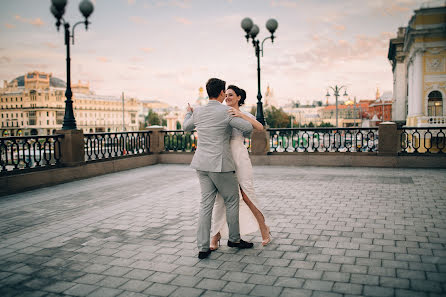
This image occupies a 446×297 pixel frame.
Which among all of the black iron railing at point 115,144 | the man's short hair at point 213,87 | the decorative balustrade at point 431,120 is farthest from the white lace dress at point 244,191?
the decorative balustrade at point 431,120

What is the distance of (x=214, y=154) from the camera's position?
4367 mm

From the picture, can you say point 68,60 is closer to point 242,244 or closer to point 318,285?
point 242,244

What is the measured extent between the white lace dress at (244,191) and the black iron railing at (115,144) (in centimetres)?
799

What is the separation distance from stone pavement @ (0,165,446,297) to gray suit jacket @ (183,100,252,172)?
3.80 feet

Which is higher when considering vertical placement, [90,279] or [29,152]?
[29,152]

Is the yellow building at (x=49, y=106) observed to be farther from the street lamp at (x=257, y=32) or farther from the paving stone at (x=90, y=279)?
the paving stone at (x=90, y=279)

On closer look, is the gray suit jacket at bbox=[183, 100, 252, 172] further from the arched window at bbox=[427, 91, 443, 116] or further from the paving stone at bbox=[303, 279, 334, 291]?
the arched window at bbox=[427, 91, 443, 116]

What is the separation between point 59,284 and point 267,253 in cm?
238

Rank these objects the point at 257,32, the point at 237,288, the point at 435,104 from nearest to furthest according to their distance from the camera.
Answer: the point at 237,288
the point at 257,32
the point at 435,104

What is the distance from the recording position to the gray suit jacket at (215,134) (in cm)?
434

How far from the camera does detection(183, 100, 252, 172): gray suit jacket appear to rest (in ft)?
14.3

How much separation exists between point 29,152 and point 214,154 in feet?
22.8

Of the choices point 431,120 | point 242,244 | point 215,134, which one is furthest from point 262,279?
point 431,120

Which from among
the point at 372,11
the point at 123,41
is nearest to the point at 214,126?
the point at 372,11
